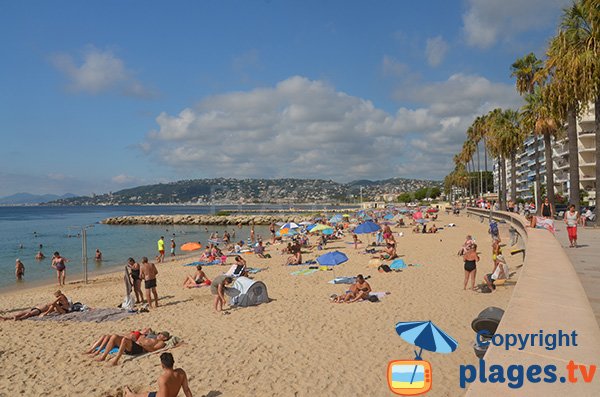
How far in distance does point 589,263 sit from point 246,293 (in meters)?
8.96

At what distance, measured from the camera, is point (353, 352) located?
335 inches

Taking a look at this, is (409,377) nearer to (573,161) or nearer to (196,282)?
(196,282)

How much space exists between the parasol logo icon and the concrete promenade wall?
1.33 metres

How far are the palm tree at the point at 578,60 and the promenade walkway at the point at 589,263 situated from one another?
7364 millimetres

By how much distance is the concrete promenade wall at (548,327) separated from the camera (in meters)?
2.82

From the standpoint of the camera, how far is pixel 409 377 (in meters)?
5.34

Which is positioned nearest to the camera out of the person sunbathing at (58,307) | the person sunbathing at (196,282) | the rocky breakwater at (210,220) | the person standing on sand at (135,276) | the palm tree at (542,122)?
the person sunbathing at (58,307)

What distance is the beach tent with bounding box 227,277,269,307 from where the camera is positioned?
12.7m

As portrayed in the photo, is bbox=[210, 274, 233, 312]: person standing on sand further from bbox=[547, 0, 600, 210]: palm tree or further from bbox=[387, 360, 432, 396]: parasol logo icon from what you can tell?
bbox=[547, 0, 600, 210]: palm tree

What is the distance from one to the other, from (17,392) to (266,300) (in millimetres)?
6999

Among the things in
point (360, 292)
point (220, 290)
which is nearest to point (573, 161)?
point (360, 292)

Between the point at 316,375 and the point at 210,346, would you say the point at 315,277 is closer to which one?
the point at 210,346

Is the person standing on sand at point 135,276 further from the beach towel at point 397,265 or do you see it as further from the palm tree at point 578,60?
the palm tree at point 578,60

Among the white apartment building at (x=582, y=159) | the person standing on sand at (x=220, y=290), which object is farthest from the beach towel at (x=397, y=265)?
the white apartment building at (x=582, y=159)
